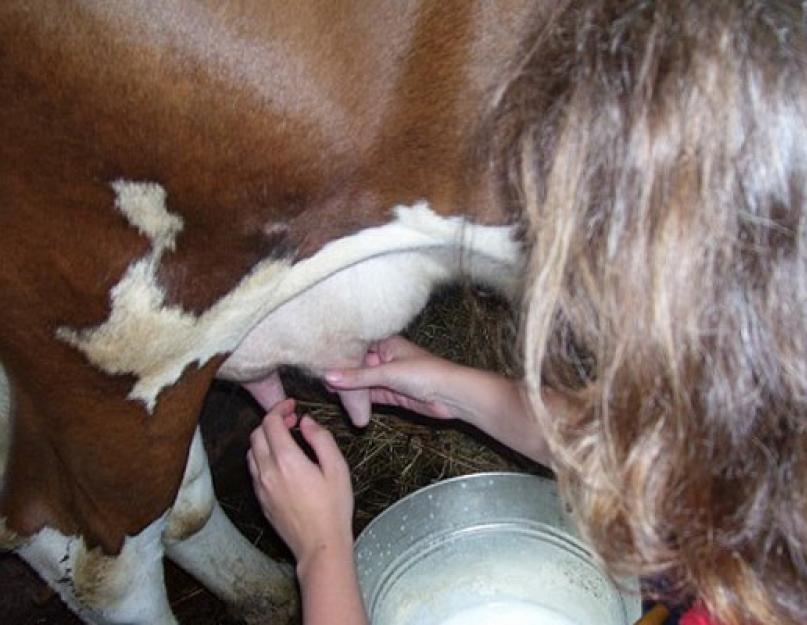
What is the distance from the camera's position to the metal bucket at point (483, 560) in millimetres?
1438

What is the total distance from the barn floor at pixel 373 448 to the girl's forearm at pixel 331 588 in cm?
77

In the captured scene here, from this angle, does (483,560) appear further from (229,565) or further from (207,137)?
(207,137)

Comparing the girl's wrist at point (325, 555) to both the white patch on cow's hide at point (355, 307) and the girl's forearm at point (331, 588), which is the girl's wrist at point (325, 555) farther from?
the white patch on cow's hide at point (355, 307)

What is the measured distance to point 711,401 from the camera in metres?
0.90

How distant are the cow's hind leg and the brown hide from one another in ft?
1.66

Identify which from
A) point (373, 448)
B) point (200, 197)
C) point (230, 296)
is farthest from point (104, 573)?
point (373, 448)

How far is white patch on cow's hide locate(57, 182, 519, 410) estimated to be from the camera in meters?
1.19

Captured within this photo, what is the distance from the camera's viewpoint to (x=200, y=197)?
3.72 ft

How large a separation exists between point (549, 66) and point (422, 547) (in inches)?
27.8

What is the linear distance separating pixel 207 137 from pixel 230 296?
0.61 feet

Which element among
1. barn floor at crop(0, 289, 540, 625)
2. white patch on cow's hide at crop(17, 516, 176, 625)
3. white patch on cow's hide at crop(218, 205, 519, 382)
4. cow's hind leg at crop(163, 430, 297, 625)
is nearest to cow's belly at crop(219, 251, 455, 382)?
white patch on cow's hide at crop(218, 205, 519, 382)

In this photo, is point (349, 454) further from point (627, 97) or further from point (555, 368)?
point (627, 97)

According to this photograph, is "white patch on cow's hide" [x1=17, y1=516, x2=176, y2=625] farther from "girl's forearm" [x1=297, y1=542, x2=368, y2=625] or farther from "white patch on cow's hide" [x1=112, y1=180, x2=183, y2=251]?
"white patch on cow's hide" [x1=112, y1=180, x2=183, y2=251]

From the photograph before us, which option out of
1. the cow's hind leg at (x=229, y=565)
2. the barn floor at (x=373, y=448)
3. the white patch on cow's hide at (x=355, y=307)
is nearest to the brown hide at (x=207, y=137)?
the white patch on cow's hide at (x=355, y=307)
